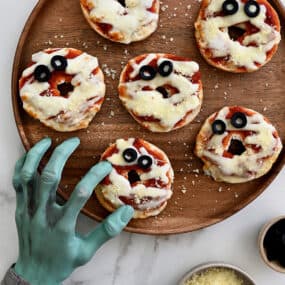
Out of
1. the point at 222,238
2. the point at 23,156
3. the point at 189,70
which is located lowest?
the point at 222,238

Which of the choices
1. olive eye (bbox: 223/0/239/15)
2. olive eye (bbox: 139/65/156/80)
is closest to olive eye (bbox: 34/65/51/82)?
olive eye (bbox: 139/65/156/80)

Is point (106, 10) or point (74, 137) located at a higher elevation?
point (106, 10)

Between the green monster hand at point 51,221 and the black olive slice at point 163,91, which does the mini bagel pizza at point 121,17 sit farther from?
the green monster hand at point 51,221

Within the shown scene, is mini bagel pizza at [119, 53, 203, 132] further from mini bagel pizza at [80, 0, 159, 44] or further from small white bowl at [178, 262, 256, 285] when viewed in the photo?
small white bowl at [178, 262, 256, 285]

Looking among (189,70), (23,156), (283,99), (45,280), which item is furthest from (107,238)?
(283,99)

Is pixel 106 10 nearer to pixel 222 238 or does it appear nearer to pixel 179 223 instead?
pixel 179 223

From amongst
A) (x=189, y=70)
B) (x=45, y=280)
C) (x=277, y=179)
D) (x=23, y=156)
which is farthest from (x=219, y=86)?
(x=45, y=280)

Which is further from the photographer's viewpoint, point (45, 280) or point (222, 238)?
point (222, 238)
